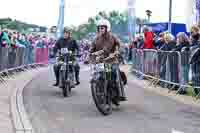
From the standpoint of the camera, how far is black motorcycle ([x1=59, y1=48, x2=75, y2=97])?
14.3m

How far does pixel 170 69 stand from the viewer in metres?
16.9

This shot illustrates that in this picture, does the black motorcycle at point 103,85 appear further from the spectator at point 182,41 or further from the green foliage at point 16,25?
the green foliage at point 16,25

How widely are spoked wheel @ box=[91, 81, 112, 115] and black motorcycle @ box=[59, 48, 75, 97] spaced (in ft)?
10.3

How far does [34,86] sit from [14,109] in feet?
20.0

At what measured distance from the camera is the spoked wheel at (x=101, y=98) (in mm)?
10922

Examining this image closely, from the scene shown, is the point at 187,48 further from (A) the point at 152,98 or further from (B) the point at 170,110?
(B) the point at 170,110

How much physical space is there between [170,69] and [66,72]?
3.83m

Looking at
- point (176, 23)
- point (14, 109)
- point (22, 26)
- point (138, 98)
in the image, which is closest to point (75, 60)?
point (138, 98)

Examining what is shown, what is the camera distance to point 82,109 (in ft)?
39.3

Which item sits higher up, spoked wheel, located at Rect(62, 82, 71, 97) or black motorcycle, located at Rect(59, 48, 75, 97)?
black motorcycle, located at Rect(59, 48, 75, 97)

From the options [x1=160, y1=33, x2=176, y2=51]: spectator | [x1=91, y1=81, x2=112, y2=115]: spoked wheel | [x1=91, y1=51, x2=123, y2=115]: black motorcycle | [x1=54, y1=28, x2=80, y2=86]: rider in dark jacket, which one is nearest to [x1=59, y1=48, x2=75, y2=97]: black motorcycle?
[x1=54, y1=28, x2=80, y2=86]: rider in dark jacket

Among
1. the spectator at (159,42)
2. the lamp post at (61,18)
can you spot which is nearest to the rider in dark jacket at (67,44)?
the spectator at (159,42)

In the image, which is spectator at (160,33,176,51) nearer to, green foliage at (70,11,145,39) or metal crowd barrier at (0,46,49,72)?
metal crowd barrier at (0,46,49,72)

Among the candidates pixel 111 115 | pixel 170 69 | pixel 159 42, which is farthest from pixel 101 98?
pixel 159 42
